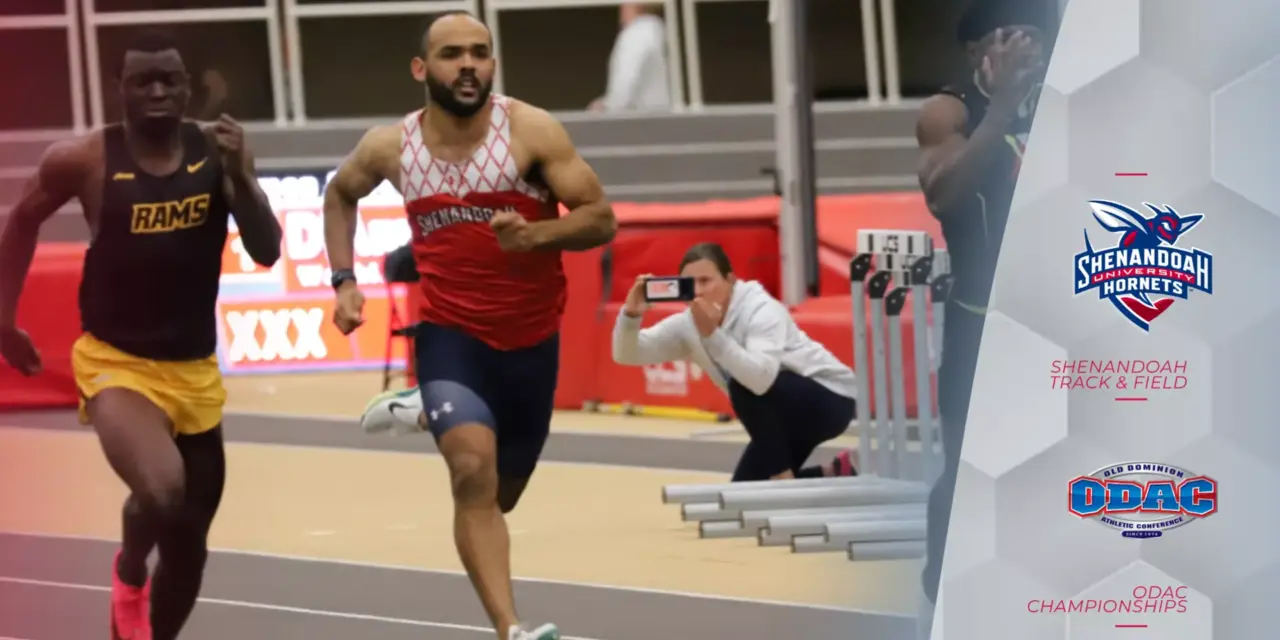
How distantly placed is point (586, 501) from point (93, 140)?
3.60 meters

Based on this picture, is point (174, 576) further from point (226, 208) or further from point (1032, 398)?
point (1032, 398)

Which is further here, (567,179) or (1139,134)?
(567,179)

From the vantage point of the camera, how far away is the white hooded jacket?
7.71 meters

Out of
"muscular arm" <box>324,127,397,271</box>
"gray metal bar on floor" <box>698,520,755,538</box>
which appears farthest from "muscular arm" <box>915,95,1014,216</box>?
"gray metal bar on floor" <box>698,520,755,538</box>

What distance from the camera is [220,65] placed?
11031mm

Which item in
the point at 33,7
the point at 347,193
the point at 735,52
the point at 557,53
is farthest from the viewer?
the point at 735,52

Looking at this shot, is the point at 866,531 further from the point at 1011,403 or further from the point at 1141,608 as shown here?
the point at 1011,403

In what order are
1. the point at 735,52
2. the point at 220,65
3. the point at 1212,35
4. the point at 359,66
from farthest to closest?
the point at 735,52
the point at 359,66
the point at 220,65
the point at 1212,35

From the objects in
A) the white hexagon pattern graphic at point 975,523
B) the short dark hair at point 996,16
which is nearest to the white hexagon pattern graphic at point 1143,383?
the white hexagon pattern graphic at point 975,523

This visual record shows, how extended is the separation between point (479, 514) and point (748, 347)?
2378mm

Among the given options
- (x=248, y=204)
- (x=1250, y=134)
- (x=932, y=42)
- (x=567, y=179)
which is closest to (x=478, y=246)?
(x=567, y=179)

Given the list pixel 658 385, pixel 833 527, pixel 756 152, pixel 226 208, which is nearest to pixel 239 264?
pixel 658 385

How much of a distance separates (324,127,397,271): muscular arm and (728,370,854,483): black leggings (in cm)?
248

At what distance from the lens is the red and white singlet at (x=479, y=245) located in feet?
19.5
